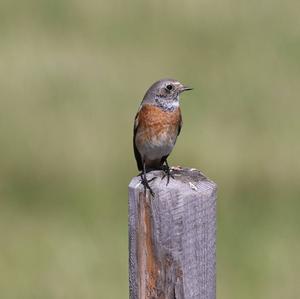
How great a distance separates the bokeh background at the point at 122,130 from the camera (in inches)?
326

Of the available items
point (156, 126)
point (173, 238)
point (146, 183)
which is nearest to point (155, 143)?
point (156, 126)

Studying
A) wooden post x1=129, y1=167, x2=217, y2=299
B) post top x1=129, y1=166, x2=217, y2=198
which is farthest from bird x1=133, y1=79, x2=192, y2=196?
wooden post x1=129, y1=167, x2=217, y2=299

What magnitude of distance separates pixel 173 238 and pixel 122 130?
6.04 meters

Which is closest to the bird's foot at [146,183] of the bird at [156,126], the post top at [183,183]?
the post top at [183,183]

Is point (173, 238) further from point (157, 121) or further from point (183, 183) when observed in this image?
point (157, 121)

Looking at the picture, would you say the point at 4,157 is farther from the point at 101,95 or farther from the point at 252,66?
the point at 252,66

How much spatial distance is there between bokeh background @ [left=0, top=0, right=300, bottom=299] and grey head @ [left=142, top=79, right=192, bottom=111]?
1731mm

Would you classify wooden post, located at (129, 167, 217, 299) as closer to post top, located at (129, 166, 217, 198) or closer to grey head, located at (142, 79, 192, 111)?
post top, located at (129, 166, 217, 198)

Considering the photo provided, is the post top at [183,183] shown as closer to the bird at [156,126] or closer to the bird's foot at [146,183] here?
the bird's foot at [146,183]

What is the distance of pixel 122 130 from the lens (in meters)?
10.3

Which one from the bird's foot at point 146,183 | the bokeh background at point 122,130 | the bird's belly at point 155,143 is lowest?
the bokeh background at point 122,130

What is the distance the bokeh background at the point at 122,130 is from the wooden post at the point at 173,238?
10.9 ft

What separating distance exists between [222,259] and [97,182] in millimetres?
1670

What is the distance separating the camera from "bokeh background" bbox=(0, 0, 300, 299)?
27.2 ft
